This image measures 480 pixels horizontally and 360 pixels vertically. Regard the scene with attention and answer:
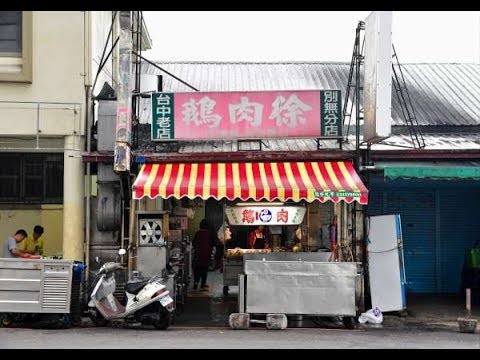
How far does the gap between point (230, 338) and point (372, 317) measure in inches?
131

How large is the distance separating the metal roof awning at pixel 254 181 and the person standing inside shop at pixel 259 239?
3494mm

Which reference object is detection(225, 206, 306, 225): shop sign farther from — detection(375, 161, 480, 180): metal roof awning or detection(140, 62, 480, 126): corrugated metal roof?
detection(140, 62, 480, 126): corrugated metal roof

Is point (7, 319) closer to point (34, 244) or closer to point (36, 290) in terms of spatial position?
point (36, 290)

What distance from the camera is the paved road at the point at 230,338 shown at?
34.1ft

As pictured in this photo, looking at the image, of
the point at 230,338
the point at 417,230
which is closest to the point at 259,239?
the point at 417,230

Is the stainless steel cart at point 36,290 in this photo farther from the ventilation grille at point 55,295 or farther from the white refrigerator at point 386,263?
the white refrigerator at point 386,263

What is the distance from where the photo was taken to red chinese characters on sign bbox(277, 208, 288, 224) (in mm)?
15633

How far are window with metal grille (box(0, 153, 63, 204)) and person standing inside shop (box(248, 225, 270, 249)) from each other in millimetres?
4771

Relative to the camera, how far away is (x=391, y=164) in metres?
14.0

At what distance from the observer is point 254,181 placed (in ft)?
43.6

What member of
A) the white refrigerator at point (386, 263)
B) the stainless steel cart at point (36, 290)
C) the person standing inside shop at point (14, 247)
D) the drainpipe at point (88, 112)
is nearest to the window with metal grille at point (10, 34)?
the drainpipe at point (88, 112)

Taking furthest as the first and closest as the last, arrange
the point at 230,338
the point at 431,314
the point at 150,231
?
the point at 431,314 < the point at 150,231 < the point at 230,338
